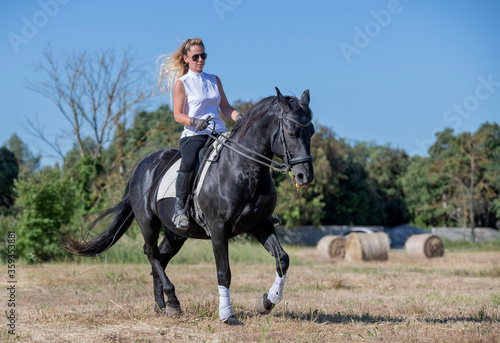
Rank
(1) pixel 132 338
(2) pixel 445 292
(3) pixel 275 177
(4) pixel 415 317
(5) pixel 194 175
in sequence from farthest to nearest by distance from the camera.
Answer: (3) pixel 275 177, (2) pixel 445 292, (4) pixel 415 317, (5) pixel 194 175, (1) pixel 132 338

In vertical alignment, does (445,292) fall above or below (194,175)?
below

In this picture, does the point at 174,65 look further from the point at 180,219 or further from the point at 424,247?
the point at 424,247

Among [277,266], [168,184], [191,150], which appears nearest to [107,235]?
[168,184]

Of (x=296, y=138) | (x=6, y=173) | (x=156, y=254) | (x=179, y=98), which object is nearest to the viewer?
(x=296, y=138)

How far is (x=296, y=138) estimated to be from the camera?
16.3ft

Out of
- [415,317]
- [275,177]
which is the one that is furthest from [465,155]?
[415,317]

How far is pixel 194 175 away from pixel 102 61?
28.7 metres

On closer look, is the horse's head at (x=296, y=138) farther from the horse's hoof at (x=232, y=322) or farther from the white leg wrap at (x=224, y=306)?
the horse's hoof at (x=232, y=322)

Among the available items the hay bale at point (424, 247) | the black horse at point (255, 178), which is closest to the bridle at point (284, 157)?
the black horse at point (255, 178)

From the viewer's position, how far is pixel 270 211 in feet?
18.1

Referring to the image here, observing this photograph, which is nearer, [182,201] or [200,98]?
[182,201]

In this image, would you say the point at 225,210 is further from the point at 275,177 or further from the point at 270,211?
the point at 275,177

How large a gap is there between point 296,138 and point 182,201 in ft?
5.44

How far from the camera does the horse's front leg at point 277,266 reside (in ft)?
18.1
